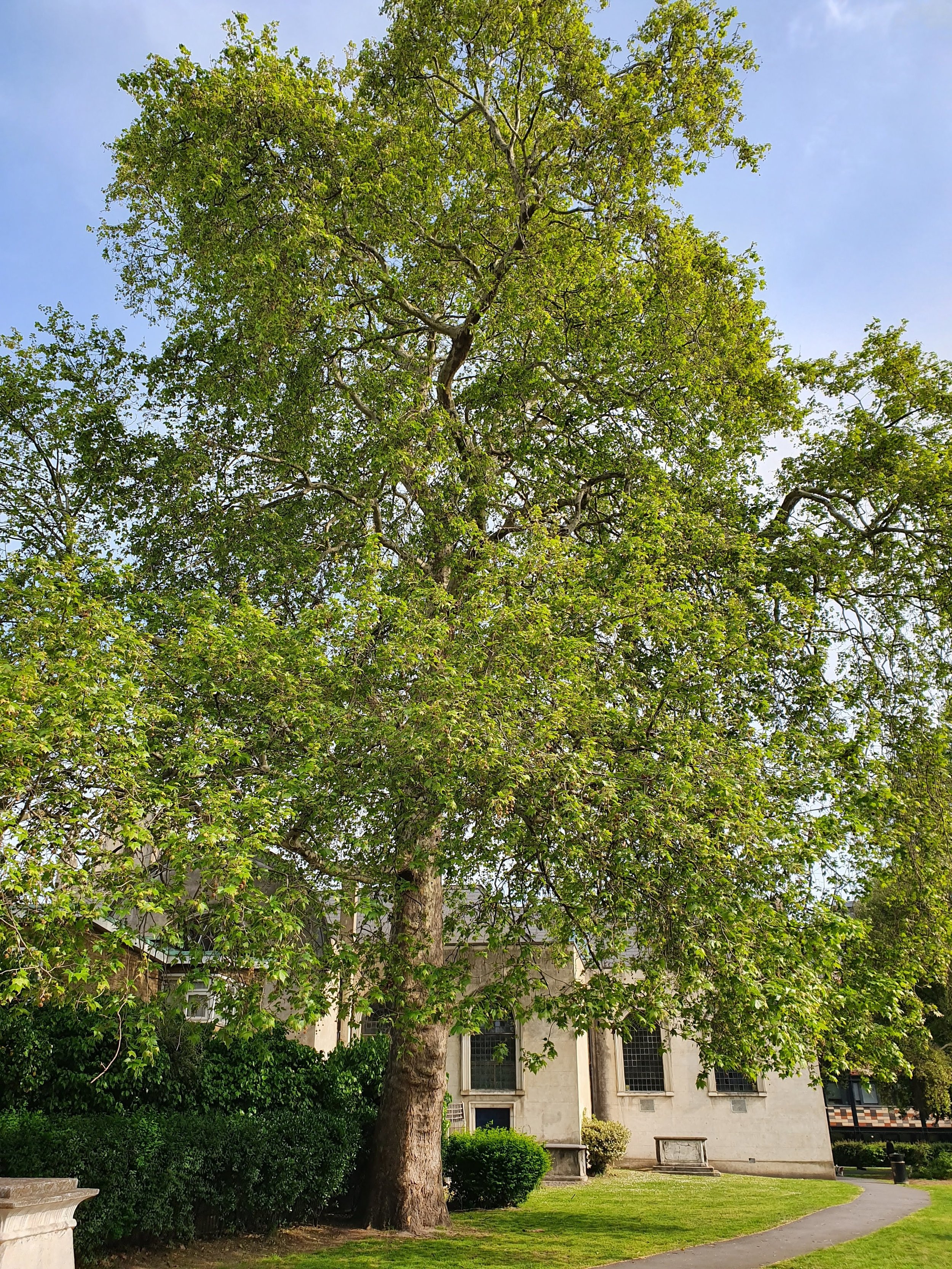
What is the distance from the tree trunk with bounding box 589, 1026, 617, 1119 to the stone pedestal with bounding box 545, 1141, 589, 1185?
511cm

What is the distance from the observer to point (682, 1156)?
2717 centimetres

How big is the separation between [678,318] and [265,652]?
30.8ft

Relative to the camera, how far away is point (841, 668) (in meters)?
15.4

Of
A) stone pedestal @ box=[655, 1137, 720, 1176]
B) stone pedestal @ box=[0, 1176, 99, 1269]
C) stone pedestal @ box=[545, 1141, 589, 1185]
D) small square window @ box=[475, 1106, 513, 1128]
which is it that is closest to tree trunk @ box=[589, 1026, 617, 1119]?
stone pedestal @ box=[655, 1137, 720, 1176]

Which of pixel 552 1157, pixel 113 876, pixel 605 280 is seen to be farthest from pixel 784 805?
pixel 552 1157

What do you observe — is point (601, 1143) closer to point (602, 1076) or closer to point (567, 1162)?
point (567, 1162)

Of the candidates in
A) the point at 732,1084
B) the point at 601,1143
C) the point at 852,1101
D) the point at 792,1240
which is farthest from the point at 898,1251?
the point at 852,1101

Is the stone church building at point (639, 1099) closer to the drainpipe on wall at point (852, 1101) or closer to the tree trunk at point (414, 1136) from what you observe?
the drainpipe on wall at point (852, 1101)

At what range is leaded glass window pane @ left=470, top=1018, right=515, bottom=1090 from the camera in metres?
25.9

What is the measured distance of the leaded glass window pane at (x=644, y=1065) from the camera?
29.4 metres

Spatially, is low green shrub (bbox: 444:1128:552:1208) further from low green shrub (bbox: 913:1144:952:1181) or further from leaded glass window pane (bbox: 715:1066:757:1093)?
low green shrub (bbox: 913:1144:952:1181)

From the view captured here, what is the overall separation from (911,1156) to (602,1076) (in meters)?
12.2

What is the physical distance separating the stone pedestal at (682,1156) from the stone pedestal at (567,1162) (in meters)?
4.34

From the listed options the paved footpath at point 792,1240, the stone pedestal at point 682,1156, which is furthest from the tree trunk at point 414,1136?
the stone pedestal at point 682,1156
